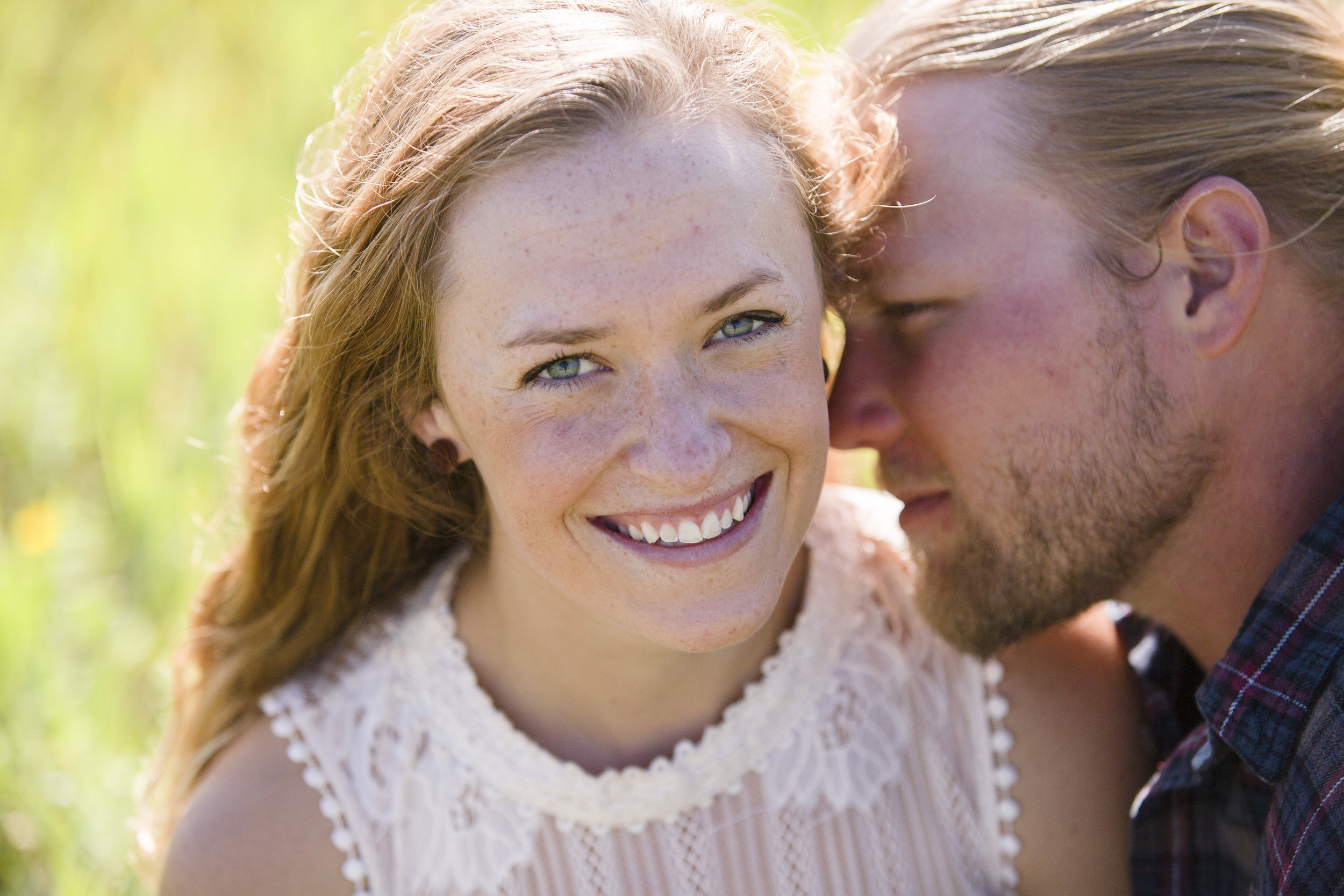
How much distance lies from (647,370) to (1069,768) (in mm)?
1143

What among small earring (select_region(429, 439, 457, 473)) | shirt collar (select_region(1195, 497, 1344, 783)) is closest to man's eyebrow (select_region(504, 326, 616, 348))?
small earring (select_region(429, 439, 457, 473))

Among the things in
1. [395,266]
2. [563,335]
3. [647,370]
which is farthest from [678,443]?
[395,266]

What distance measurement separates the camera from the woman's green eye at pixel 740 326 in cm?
184

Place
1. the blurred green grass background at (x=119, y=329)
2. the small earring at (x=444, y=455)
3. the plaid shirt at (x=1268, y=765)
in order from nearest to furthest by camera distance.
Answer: the plaid shirt at (x=1268, y=765) → the small earring at (x=444, y=455) → the blurred green grass background at (x=119, y=329)

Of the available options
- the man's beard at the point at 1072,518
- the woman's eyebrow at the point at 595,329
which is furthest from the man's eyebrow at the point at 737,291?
the man's beard at the point at 1072,518

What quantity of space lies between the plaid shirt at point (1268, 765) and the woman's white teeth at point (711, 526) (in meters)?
0.89

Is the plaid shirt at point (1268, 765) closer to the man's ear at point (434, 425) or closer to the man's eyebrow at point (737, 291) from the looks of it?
the man's eyebrow at point (737, 291)

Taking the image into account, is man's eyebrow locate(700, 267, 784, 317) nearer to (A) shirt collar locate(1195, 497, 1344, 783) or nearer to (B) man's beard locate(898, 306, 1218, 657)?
(B) man's beard locate(898, 306, 1218, 657)

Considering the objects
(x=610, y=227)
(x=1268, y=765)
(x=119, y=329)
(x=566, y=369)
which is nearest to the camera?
(x=610, y=227)

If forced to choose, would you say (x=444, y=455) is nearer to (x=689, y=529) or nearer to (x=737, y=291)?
(x=689, y=529)

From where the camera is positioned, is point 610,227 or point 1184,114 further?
point 1184,114

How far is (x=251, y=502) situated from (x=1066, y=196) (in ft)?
5.30

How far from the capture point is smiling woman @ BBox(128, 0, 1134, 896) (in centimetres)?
176

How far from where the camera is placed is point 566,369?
1808 mm
